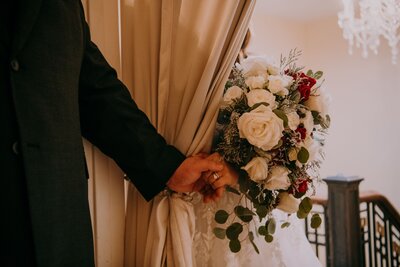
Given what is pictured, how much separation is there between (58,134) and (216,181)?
44cm

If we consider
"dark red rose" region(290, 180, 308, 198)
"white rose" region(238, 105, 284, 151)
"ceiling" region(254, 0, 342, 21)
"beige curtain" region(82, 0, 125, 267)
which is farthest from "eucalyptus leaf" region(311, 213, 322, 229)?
"ceiling" region(254, 0, 342, 21)

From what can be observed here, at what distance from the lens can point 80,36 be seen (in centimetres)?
92

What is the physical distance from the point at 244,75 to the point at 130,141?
41 cm

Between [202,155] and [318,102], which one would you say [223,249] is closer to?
[202,155]

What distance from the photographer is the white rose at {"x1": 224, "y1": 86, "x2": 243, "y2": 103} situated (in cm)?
102

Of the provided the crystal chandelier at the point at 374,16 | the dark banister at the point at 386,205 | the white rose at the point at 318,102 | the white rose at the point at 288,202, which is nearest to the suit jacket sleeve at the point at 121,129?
the white rose at the point at 288,202

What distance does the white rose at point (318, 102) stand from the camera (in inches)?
42.3

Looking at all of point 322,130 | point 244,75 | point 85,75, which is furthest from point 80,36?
point 322,130

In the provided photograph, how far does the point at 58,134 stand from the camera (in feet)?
2.71

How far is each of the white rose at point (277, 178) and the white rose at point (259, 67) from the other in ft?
0.93

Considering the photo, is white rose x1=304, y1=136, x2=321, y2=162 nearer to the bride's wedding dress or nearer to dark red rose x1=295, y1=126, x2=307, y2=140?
dark red rose x1=295, y1=126, x2=307, y2=140

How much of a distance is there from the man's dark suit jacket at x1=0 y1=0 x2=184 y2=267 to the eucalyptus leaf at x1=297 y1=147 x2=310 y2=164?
1.11ft

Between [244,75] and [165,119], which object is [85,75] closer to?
[165,119]

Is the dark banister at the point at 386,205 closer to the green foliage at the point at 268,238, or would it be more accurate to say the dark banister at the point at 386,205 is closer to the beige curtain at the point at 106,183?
the green foliage at the point at 268,238
